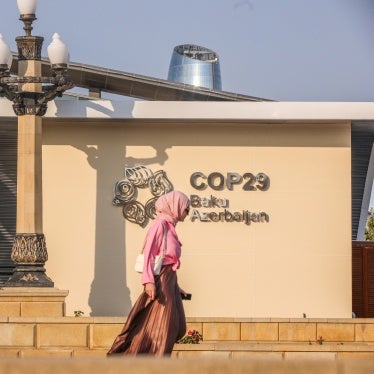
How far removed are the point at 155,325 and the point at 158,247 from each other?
67 cm

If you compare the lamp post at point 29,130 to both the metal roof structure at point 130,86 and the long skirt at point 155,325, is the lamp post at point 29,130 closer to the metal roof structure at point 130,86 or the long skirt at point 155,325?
the metal roof structure at point 130,86

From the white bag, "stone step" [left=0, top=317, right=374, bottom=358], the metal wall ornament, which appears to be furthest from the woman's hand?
the metal wall ornament

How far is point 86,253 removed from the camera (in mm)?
22609

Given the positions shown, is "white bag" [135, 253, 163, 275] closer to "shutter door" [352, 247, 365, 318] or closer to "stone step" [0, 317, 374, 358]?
"stone step" [0, 317, 374, 358]

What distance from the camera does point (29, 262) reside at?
2053 centimetres

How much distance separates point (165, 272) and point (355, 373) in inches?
252

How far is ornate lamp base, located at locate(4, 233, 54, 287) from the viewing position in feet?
67.0

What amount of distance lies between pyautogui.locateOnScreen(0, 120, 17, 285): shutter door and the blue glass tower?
141 ft

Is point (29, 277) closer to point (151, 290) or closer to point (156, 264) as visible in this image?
point (156, 264)

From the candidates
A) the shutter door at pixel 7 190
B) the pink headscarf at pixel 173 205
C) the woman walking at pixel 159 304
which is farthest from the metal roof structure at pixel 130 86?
the woman walking at pixel 159 304

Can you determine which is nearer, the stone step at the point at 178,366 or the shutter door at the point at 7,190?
the stone step at the point at 178,366

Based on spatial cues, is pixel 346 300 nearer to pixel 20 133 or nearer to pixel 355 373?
pixel 20 133

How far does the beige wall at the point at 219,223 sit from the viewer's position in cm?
2256

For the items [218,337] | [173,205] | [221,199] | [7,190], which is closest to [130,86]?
[7,190]
